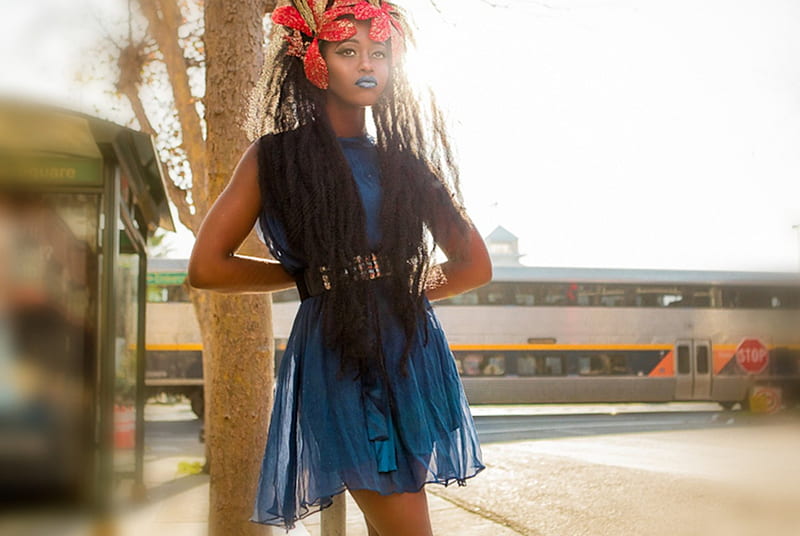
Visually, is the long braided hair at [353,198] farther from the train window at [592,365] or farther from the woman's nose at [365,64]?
the train window at [592,365]

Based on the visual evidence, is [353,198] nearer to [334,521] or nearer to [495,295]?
[334,521]

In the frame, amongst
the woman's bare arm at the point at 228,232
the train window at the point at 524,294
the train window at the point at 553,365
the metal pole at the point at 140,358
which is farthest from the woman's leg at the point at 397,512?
the train window at the point at 524,294

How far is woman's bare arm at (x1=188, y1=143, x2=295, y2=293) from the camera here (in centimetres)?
177

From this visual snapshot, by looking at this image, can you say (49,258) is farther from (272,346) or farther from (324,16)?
(324,16)

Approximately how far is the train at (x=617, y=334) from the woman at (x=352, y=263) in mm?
17388

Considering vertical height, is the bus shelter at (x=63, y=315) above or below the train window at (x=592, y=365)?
above

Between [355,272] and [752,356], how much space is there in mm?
21003

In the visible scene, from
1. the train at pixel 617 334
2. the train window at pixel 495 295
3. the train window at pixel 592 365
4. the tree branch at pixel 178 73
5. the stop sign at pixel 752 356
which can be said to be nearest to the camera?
the tree branch at pixel 178 73

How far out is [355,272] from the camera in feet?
5.67

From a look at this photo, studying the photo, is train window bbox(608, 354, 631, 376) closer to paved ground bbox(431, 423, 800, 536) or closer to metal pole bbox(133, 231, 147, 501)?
paved ground bbox(431, 423, 800, 536)

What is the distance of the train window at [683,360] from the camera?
20.5 meters

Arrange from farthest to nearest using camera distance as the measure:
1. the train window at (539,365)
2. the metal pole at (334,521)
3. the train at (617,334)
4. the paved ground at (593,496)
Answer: the train window at (539,365) < the train at (617,334) < the paved ground at (593,496) < the metal pole at (334,521)

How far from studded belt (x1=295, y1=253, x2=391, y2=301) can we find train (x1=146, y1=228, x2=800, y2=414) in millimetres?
17500

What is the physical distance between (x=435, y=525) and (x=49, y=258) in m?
3.02
